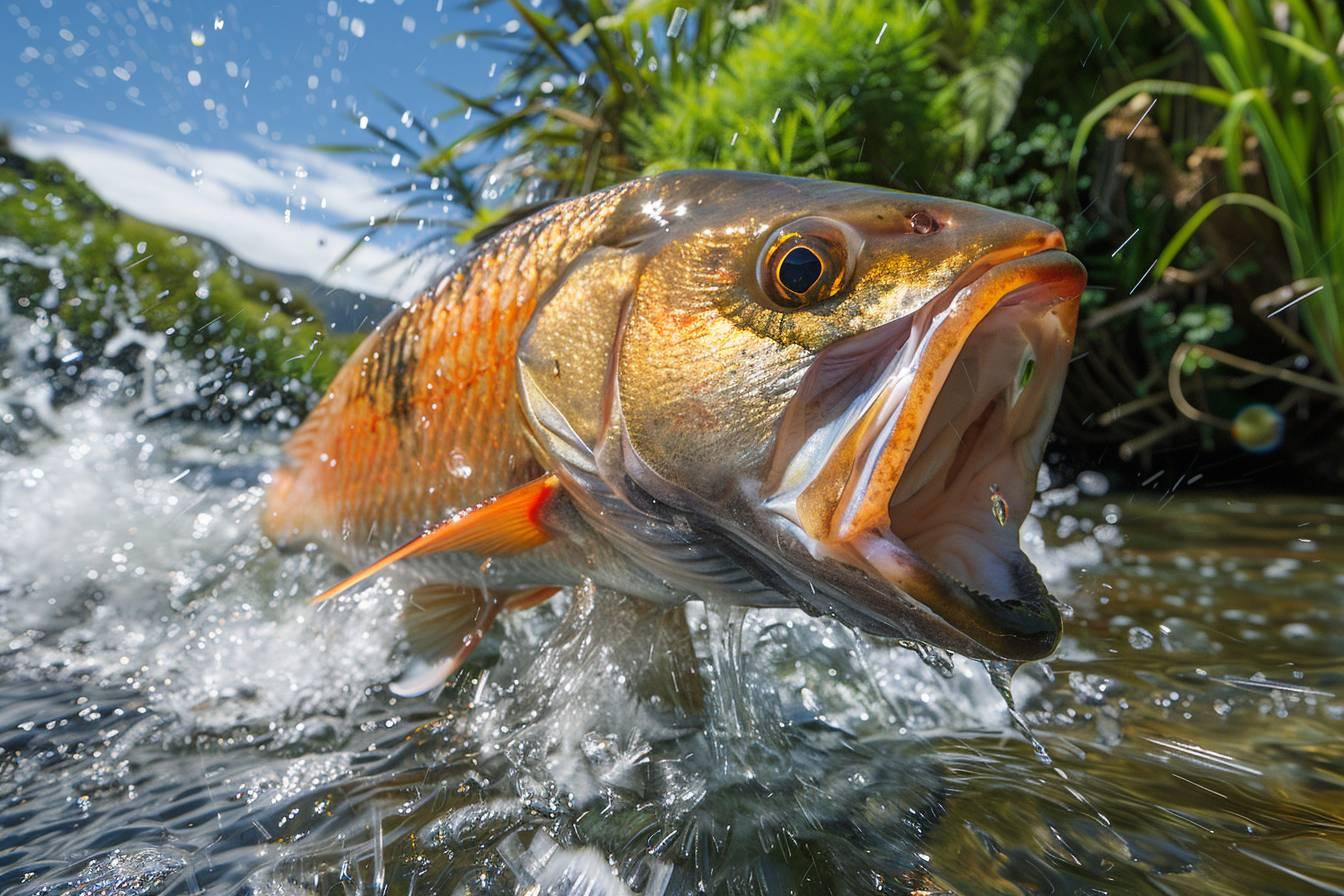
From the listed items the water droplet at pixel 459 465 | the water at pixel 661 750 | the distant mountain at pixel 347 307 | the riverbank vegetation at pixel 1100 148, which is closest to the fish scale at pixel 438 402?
the water droplet at pixel 459 465

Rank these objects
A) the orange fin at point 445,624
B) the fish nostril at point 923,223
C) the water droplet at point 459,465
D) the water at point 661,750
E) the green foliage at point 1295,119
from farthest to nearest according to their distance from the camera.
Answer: the green foliage at point 1295,119 → the orange fin at point 445,624 → the water droplet at point 459,465 → the water at point 661,750 → the fish nostril at point 923,223

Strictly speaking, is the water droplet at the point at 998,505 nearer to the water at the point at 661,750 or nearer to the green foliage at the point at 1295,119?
the water at the point at 661,750

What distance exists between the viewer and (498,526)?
141 centimetres

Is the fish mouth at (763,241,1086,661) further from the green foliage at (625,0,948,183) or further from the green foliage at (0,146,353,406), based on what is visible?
the green foliage at (0,146,353,406)

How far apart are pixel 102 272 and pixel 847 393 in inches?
310

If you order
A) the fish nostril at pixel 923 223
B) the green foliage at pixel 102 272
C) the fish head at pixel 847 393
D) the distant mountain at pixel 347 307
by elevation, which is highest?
the green foliage at pixel 102 272

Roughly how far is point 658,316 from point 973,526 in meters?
0.48

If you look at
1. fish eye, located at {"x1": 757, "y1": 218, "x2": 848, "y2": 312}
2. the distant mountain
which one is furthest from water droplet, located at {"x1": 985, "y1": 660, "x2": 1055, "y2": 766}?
the distant mountain

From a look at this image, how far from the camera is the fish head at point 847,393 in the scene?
2.96ft

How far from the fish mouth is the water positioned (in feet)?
1.20

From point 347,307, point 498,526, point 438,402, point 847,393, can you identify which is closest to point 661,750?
point 498,526

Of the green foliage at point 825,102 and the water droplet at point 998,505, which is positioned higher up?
the green foliage at point 825,102

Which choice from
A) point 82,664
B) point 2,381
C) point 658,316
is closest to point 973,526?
point 658,316

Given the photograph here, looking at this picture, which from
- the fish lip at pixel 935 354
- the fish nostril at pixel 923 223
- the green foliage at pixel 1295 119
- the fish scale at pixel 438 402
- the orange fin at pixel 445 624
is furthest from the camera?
the green foliage at pixel 1295 119
